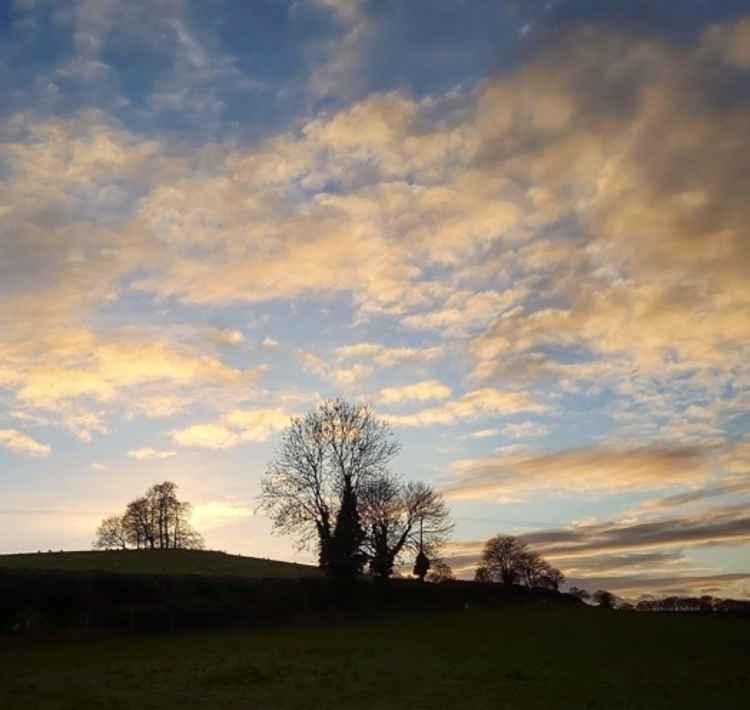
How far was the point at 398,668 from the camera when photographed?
30547 millimetres

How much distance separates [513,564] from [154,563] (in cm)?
8050

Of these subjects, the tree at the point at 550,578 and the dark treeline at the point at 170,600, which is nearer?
the dark treeline at the point at 170,600

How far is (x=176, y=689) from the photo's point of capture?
2461 cm

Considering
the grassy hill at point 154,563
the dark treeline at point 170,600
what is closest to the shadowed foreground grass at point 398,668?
the dark treeline at point 170,600

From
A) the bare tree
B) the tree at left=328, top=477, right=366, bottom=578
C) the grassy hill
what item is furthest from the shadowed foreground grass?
the bare tree

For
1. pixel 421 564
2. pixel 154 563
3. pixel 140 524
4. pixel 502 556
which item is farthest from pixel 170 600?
pixel 502 556

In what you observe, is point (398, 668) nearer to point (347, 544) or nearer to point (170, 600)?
point (170, 600)

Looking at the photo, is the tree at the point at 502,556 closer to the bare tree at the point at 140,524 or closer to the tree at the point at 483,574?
the tree at the point at 483,574

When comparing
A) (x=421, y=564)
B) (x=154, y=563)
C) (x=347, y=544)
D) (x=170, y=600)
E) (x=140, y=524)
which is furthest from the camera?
(x=140, y=524)

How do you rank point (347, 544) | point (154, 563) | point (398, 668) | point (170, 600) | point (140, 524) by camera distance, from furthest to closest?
point (140, 524) < point (154, 563) < point (347, 544) < point (170, 600) < point (398, 668)

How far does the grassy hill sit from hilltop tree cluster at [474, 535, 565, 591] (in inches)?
2348

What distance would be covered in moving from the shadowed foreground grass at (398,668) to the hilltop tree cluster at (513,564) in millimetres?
80270

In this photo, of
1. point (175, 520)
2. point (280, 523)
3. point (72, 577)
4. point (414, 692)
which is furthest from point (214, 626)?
point (175, 520)

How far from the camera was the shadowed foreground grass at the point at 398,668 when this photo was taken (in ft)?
74.6
